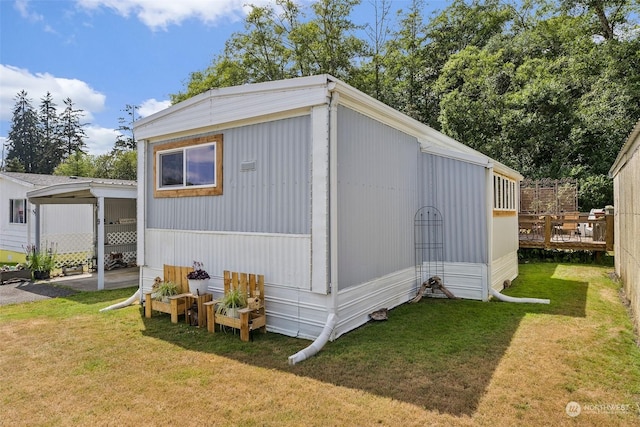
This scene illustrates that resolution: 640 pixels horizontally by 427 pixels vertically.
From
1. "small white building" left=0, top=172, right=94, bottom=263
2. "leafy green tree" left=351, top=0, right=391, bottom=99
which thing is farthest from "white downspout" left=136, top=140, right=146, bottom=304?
"leafy green tree" left=351, top=0, right=391, bottom=99

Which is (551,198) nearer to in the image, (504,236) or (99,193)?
(504,236)

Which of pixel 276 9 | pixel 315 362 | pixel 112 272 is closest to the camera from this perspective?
pixel 315 362

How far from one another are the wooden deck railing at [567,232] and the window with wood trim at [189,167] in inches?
393

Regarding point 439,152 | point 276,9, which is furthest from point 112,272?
point 276,9

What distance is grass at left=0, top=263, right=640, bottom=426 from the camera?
2900 millimetres

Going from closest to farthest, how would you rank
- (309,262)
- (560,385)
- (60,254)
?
(560,385)
(309,262)
(60,254)

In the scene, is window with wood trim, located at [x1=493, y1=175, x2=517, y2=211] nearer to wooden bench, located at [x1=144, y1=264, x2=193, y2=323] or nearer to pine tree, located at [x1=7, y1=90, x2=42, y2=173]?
wooden bench, located at [x1=144, y1=264, x2=193, y2=323]

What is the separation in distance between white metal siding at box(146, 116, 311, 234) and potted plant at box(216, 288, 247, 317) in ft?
3.01

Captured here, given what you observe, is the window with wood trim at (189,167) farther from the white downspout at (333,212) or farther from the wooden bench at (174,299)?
the white downspout at (333,212)

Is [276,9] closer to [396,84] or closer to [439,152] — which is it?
[396,84]

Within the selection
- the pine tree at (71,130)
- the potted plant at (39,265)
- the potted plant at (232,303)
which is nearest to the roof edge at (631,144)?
the potted plant at (232,303)

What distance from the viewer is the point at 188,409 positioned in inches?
117

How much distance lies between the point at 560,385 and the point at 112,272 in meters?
10.7

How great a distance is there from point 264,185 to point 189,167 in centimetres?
168
